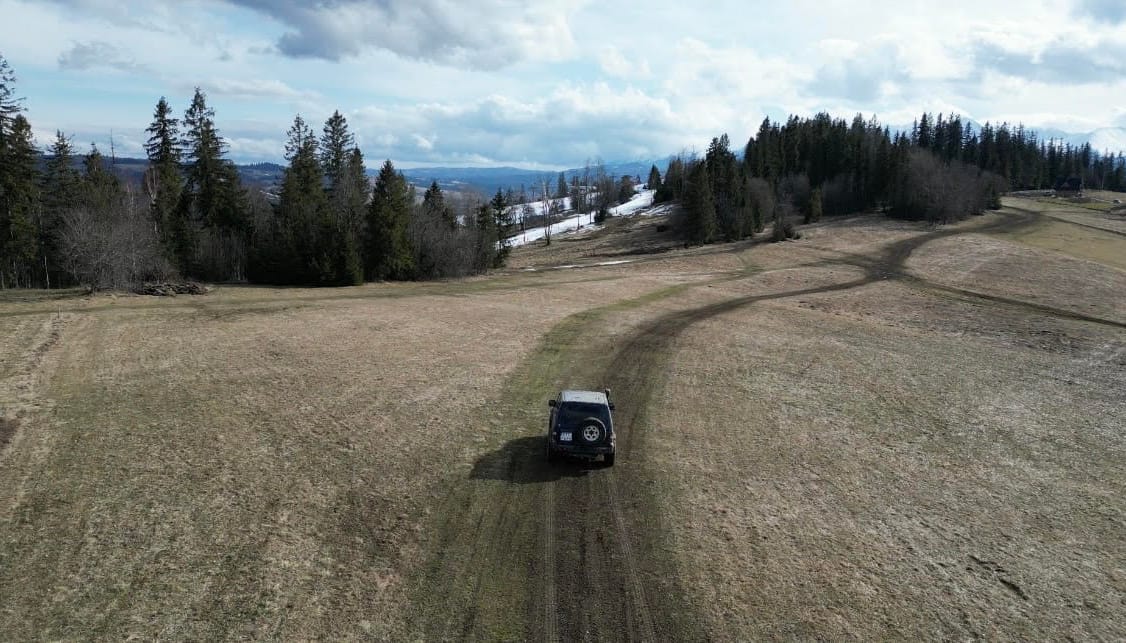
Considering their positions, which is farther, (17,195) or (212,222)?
(212,222)

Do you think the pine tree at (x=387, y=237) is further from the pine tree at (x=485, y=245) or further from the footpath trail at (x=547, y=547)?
the footpath trail at (x=547, y=547)

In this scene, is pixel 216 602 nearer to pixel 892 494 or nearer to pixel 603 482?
pixel 603 482

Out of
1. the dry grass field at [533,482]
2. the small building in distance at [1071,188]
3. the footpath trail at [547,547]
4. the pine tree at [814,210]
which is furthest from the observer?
the small building in distance at [1071,188]

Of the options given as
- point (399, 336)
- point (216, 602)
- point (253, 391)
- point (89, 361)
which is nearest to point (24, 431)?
point (253, 391)

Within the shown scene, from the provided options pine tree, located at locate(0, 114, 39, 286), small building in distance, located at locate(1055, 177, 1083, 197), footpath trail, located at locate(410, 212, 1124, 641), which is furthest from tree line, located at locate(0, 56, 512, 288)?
small building in distance, located at locate(1055, 177, 1083, 197)

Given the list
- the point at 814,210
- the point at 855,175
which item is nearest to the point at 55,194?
the point at 814,210

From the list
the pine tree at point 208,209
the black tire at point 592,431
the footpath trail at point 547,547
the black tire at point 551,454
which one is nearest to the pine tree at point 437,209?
the pine tree at point 208,209

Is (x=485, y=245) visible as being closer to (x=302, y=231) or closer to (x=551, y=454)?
(x=302, y=231)
